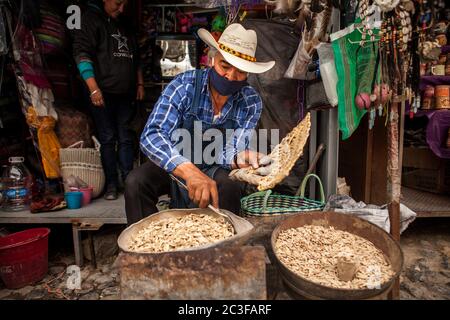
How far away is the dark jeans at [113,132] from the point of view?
3.24 meters

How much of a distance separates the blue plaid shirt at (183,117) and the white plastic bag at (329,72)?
52 cm

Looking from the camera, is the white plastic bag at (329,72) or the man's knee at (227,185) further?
the white plastic bag at (329,72)

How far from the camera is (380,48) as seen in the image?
6.21 feet

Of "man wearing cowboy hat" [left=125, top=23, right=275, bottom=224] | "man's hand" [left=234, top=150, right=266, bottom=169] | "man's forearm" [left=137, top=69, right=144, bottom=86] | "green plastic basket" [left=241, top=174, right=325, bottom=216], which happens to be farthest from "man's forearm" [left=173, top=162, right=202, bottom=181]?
"man's forearm" [left=137, top=69, right=144, bottom=86]

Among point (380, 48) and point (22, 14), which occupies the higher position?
point (22, 14)

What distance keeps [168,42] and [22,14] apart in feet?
4.91

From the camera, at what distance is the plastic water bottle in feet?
9.74

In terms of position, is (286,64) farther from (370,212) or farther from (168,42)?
(370,212)

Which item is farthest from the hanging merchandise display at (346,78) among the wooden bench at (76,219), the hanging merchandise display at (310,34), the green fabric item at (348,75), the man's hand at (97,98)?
the man's hand at (97,98)

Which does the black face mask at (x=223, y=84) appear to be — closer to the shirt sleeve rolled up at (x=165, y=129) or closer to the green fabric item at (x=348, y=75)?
the shirt sleeve rolled up at (x=165, y=129)

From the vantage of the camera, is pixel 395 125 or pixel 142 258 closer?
pixel 142 258

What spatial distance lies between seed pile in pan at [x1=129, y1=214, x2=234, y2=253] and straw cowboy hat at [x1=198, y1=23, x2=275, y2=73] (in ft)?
3.04

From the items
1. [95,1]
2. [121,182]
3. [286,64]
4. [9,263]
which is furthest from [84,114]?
[286,64]

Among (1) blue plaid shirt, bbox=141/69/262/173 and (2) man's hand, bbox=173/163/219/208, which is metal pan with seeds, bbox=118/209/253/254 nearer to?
(2) man's hand, bbox=173/163/219/208
